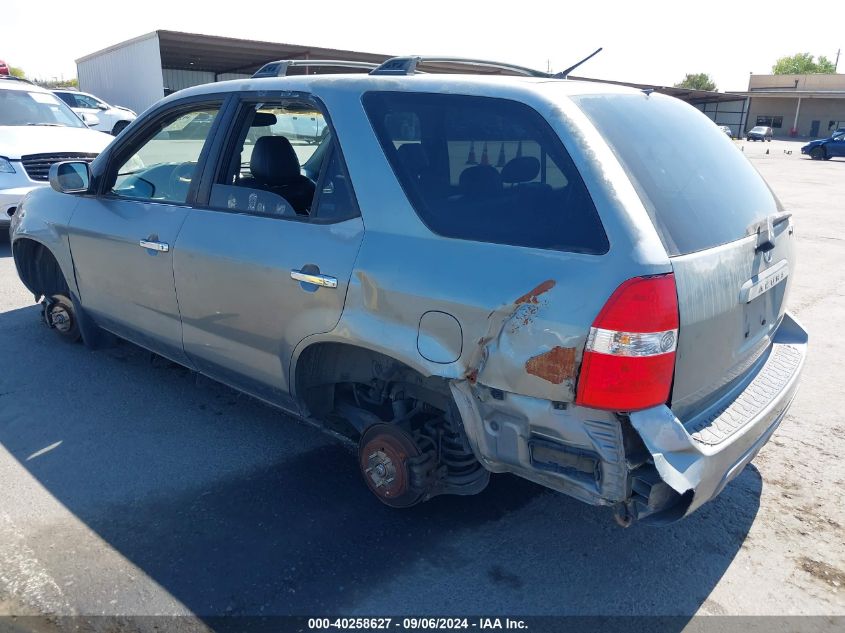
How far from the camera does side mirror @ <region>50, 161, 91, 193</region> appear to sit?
165 inches

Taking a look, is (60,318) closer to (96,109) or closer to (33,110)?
(33,110)

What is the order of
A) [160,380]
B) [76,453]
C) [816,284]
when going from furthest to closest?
1. [816,284]
2. [160,380]
3. [76,453]

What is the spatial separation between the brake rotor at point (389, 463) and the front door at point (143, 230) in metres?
1.41

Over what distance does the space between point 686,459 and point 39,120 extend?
10.1 m

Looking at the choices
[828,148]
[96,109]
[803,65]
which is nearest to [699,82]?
[803,65]

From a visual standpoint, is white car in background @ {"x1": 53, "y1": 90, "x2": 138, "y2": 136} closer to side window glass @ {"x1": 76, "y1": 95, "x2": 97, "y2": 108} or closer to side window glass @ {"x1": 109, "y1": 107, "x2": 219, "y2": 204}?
side window glass @ {"x1": 76, "y1": 95, "x2": 97, "y2": 108}

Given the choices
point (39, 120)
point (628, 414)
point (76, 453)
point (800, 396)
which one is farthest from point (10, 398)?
→ point (39, 120)

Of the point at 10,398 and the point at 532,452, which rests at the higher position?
the point at 532,452

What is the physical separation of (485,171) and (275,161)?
1525mm

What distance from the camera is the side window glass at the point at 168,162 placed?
12.3 ft

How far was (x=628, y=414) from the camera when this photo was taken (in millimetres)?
2258

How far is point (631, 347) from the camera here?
220 cm

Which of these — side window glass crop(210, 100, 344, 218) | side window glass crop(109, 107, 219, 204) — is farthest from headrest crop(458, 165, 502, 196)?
side window glass crop(109, 107, 219, 204)

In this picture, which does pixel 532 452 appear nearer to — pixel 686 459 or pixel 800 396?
pixel 686 459
